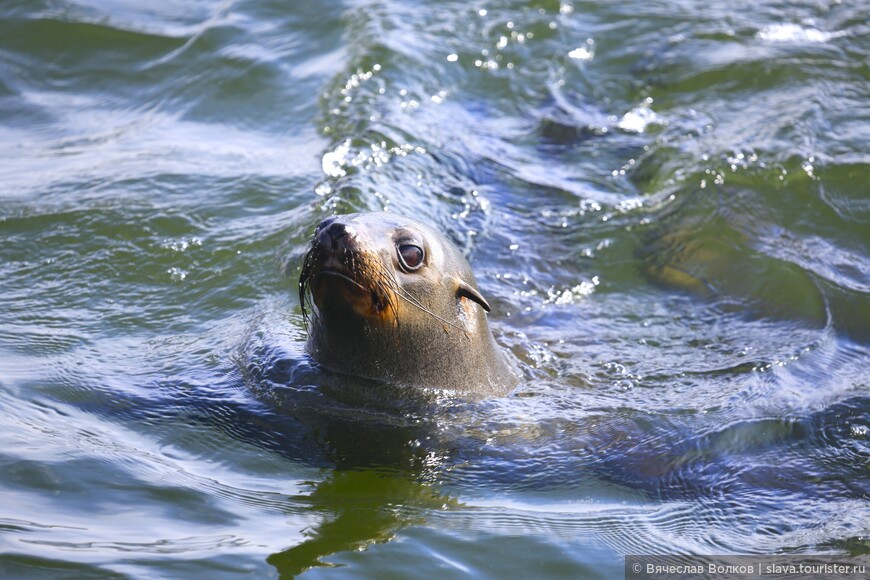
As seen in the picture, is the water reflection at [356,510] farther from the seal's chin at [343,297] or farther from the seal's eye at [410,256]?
the seal's eye at [410,256]

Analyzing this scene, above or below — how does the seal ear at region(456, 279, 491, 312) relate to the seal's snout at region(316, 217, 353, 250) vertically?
below

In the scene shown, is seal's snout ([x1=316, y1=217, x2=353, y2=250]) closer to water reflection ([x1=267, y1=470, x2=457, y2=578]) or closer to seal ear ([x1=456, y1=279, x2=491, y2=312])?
seal ear ([x1=456, y1=279, x2=491, y2=312])

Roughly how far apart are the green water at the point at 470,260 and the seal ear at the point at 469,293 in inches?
20.5

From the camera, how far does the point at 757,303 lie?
657 cm

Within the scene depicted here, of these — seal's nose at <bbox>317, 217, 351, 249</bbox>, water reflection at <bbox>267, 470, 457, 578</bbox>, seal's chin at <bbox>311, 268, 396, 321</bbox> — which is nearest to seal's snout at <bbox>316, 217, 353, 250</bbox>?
seal's nose at <bbox>317, 217, 351, 249</bbox>

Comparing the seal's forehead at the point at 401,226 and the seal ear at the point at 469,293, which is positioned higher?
the seal's forehead at the point at 401,226

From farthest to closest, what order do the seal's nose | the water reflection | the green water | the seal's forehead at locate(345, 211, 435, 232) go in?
the seal's forehead at locate(345, 211, 435, 232) < the seal's nose < the green water < the water reflection

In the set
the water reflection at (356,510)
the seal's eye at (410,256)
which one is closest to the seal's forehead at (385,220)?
the seal's eye at (410,256)

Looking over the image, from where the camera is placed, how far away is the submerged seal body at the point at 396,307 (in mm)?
4289

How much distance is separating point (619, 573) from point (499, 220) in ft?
12.6

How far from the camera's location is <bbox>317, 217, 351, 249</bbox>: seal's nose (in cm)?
422

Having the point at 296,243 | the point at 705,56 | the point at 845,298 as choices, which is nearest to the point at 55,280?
the point at 296,243

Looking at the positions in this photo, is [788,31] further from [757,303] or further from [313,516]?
[313,516]

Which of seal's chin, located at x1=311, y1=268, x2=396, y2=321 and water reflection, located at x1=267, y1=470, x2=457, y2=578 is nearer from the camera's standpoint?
water reflection, located at x1=267, y1=470, x2=457, y2=578
